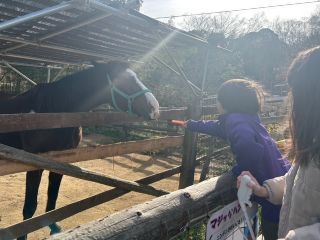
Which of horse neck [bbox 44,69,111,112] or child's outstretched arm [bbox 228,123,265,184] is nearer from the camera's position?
child's outstretched arm [bbox 228,123,265,184]

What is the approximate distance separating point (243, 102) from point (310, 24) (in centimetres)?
3816

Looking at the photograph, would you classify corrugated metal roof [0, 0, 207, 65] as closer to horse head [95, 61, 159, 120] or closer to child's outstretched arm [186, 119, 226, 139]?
horse head [95, 61, 159, 120]

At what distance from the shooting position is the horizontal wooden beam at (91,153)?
2551 mm

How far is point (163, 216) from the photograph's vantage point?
5.57 ft

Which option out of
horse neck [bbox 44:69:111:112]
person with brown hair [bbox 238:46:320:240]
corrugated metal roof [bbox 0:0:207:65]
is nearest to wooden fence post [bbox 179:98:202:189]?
corrugated metal roof [bbox 0:0:207:65]

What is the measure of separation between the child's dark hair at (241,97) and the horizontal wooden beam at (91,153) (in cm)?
136

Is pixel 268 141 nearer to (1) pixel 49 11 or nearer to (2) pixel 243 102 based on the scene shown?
(2) pixel 243 102

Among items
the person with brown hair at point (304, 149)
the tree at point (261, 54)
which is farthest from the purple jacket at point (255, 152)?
the tree at point (261, 54)

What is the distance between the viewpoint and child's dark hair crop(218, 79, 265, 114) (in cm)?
248

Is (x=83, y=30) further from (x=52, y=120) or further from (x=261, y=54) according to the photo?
(x=261, y=54)

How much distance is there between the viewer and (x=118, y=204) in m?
5.81

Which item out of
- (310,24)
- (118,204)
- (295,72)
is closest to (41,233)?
(118,204)

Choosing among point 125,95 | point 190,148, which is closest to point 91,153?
point 125,95

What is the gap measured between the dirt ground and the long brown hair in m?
3.93
